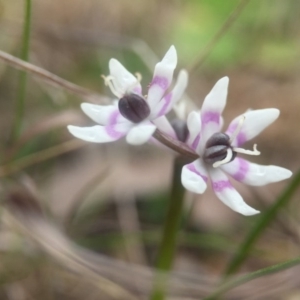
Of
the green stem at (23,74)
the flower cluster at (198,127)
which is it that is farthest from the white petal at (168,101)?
the green stem at (23,74)

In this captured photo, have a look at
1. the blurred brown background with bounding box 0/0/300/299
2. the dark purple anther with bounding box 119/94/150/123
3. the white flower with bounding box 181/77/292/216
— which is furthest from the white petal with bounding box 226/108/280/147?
the blurred brown background with bounding box 0/0/300/299

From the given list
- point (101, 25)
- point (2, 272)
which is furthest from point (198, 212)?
point (101, 25)

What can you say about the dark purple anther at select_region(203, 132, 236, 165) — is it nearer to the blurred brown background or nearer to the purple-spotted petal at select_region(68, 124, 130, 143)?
the purple-spotted petal at select_region(68, 124, 130, 143)

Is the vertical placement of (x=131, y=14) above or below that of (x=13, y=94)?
above

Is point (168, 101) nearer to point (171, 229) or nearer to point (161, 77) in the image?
point (161, 77)

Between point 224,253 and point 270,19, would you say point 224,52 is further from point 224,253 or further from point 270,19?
point 224,253

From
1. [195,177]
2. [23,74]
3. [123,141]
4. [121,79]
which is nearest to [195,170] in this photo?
[195,177]

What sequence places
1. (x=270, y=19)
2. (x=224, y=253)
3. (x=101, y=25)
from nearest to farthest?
(x=224, y=253) < (x=270, y=19) < (x=101, y=25)
